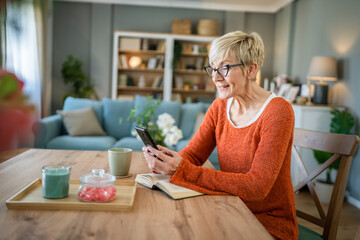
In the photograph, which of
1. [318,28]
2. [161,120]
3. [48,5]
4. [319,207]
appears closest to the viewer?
[48,5]

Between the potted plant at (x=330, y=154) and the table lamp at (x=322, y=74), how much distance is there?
0.39m

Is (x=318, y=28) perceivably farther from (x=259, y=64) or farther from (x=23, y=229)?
(x=23, y=229)

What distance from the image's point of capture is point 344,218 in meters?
2.91

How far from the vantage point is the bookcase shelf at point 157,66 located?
6293 millimetres

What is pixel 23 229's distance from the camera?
2.44ft

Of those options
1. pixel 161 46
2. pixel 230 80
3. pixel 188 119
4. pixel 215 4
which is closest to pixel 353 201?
pixel 188 119

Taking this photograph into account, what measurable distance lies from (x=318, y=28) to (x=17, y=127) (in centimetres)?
503

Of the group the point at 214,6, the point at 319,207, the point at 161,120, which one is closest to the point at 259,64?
the point at 319,207

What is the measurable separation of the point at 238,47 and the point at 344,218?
2.30 metres

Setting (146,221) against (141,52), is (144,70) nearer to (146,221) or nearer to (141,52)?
(141,52)

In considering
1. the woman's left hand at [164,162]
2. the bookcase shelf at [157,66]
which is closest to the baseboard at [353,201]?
the woman's left hand at [164,162]

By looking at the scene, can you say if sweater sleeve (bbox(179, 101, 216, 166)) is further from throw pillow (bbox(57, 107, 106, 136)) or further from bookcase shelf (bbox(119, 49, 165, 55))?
bookcase shelf (bbox(119, 49, 165, 55))

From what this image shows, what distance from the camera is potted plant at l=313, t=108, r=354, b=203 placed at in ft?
10.8

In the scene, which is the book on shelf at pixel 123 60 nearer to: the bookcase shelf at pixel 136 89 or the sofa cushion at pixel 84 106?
the bookcase shelf at pixel 136 89
